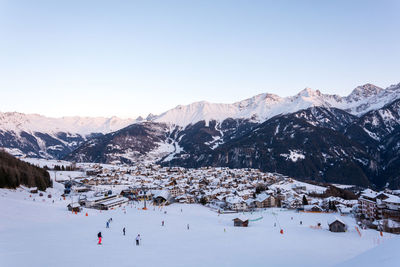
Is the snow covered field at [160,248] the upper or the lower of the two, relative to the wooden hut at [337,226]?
upper

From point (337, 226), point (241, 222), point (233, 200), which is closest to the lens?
point (337, 226)

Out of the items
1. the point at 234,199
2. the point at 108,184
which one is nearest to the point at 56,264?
the point at 234,199

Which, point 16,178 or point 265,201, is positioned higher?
point 16,178

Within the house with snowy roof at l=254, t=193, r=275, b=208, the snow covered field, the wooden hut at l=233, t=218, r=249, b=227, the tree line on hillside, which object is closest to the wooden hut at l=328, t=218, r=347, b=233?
the snow covered field

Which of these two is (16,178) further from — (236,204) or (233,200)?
(236,204)

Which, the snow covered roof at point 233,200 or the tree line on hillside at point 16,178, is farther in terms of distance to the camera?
the snow covered roof at point 233,200

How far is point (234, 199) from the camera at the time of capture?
266 feet

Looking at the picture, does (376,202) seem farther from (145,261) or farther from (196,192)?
(145,261)

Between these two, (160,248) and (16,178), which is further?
(16,178)

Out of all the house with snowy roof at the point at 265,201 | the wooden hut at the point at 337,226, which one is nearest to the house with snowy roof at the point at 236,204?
the house with snowy roof at the point at 265,201

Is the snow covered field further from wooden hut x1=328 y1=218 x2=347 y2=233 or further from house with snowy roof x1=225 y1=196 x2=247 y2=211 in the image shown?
house with snowy roof x1=225 y1=196 x2=247 y2=211

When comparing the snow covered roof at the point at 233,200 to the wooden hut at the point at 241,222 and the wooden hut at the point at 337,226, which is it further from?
the wooden hut at the point at 337,226

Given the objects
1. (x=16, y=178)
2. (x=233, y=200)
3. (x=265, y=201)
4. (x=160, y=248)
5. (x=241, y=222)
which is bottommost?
(x=265, y=201)

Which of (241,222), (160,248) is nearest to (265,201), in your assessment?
(241,222)
